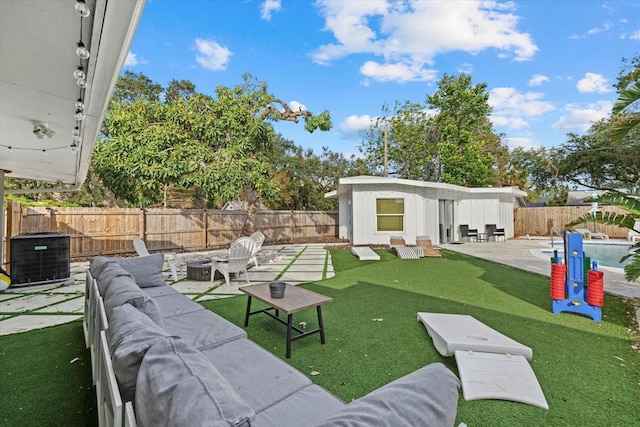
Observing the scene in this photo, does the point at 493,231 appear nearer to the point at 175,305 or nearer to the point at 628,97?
the point at 628,97

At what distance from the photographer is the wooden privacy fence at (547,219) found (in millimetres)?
16156

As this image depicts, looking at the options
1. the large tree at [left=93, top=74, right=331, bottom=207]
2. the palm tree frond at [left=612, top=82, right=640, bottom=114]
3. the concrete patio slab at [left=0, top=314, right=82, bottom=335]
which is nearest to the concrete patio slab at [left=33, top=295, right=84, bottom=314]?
the concrete patio slab at [left=0, top=314, right=82, bottom=335]

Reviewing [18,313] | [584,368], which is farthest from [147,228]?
[584,368]

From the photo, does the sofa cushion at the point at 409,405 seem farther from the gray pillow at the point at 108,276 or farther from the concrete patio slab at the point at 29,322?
the concrete patio slab at the point at 29,322

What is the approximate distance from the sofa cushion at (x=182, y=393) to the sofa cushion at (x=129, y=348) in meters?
0.08

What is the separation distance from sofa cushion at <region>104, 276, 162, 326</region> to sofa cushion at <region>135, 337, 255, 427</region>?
1047mm

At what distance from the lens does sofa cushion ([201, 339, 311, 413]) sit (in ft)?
5.44

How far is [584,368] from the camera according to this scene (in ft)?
9.02

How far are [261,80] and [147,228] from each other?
659 centimetres

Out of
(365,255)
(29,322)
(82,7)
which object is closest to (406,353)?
(82,7)

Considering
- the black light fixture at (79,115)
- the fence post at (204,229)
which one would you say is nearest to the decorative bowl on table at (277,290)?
the black light fixture at (79,115)

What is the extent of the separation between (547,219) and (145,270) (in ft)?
65.4

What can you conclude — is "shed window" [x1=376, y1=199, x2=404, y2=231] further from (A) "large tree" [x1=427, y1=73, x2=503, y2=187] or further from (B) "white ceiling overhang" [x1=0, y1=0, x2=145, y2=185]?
(A) "large tree" [x1=427, y1=73, x2=503, y2=187]

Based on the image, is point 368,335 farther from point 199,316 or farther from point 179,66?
point 179,66
